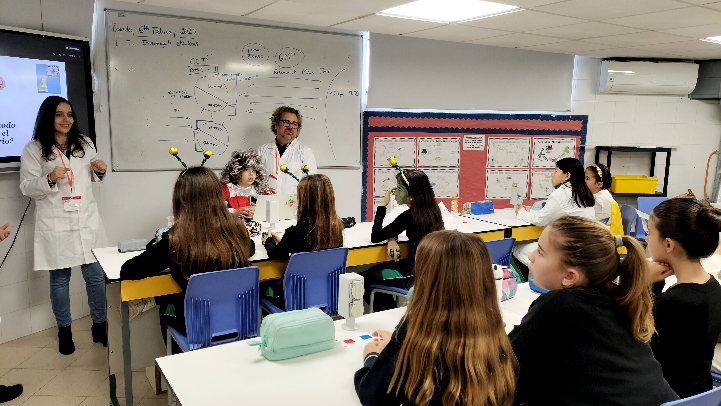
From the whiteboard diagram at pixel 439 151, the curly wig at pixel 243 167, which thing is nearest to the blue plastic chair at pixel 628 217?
the whiteboard diagram at pixel 439 151

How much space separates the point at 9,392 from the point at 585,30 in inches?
197

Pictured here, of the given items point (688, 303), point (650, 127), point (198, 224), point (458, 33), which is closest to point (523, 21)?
point (458, 33)

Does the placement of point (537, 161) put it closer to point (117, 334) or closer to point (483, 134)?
point (483, 134)

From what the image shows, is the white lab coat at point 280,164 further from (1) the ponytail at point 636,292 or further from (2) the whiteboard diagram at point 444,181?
(1) the ponytail at point 636,292

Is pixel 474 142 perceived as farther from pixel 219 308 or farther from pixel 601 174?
pixel 219 308

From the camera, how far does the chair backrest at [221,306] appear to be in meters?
2.33

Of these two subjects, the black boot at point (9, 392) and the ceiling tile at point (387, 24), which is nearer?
the black boot at point (9, 392)

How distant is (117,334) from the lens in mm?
2635

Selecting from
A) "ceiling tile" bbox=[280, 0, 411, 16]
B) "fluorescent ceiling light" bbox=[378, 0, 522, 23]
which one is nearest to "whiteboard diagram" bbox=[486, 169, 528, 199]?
"fluorescent ceiling light" bbox=[378, 0, 522, 23]

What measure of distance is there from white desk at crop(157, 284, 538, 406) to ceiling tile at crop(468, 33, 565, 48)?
12.8 feet

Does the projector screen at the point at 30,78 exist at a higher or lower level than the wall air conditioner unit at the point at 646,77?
lower

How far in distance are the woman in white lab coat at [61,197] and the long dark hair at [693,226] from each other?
11.2ft

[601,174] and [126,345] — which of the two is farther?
[601,174]

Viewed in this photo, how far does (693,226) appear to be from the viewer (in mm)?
1823
